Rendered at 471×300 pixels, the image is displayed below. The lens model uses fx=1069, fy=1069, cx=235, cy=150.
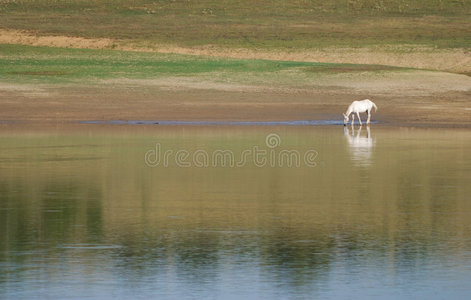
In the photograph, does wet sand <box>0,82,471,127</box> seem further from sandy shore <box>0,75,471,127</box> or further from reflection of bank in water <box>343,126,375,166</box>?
reflection of bank in water <box>343,126,375,166</box>

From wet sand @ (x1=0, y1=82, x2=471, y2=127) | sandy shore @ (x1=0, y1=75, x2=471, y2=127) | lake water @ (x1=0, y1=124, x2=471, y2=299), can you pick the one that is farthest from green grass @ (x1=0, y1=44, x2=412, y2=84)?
lake water @ (x1=0, y1=124, x2=471, y2=299)

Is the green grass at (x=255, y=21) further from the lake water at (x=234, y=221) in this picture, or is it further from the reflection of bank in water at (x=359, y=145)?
the lake water at (x=234, y=221)

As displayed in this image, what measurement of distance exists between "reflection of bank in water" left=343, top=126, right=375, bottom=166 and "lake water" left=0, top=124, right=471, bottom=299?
0.19 feet

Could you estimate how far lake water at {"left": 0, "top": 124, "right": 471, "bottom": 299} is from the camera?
1034 centimetres

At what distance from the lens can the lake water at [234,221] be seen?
33.9 ft

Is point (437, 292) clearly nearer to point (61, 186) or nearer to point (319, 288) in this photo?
point (319, 288)

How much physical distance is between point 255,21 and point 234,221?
61.9 metres

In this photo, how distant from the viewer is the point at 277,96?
136ft

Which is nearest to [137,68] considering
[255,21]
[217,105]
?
[217,105]

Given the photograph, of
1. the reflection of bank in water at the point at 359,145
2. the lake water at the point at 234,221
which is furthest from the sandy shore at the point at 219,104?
the lake water at the point at 234,221

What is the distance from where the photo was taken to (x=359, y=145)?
1048 inches

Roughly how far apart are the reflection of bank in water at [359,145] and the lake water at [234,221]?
2.2 inches

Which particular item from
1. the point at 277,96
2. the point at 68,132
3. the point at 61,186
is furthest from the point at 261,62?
the point at 61,186

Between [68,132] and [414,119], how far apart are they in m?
11.6
